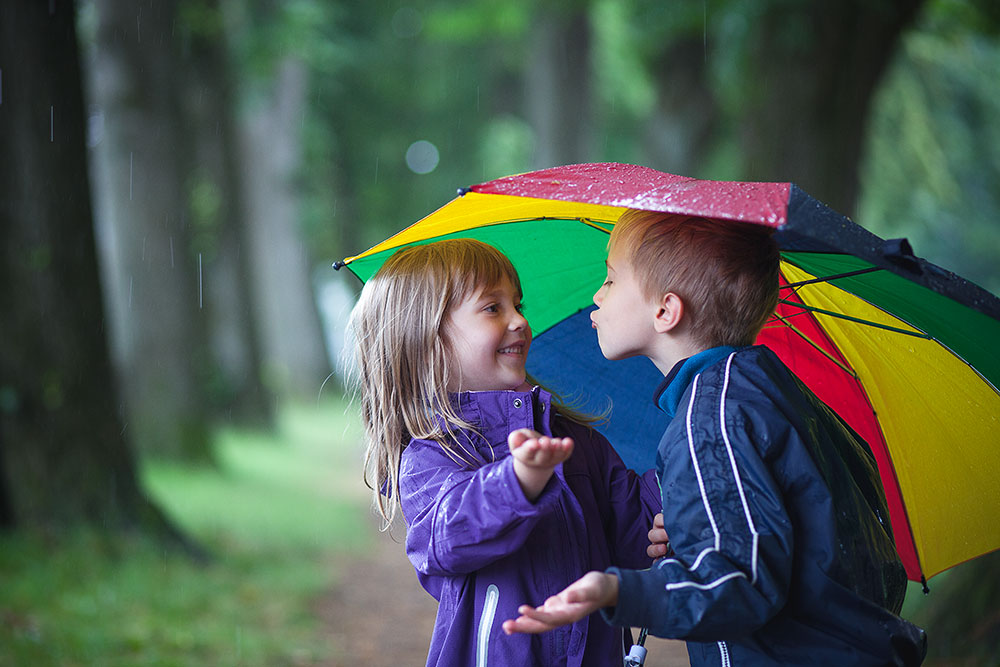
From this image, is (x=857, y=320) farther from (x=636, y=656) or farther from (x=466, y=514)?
(x=466, y=514)

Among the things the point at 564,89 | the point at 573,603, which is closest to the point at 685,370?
the point at 573,603

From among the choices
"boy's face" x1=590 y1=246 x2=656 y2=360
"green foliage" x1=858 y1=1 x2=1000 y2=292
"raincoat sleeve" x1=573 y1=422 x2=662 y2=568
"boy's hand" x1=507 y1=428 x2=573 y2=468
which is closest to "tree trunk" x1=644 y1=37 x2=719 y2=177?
"green foliage" x1=858 y1=1 x2=1000 y2=292

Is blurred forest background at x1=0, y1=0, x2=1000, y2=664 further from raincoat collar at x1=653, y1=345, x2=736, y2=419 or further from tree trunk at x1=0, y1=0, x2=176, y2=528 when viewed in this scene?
raincoat collar at x1=653, y1=345, x2=736, y2=419

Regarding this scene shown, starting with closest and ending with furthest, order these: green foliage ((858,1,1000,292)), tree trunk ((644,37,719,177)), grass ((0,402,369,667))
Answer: grass ((0,402,369,667))
tree trunk ((644,37,719,177))
green foliage ((858,1,1000,292))

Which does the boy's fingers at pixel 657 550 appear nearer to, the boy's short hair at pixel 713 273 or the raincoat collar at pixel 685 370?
the raincoat collar at pixel 685 370

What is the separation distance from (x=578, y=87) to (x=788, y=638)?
14.6 m

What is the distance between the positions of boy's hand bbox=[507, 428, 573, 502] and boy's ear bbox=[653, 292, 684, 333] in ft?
1.64

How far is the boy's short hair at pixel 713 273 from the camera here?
233cm

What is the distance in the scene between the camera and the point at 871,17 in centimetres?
739

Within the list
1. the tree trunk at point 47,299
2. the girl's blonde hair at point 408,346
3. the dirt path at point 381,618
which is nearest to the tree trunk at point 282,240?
the dirt path at point 381,618

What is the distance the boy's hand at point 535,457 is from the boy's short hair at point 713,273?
0.57 m

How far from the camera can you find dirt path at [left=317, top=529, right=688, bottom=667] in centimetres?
597

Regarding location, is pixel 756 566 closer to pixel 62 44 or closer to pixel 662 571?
pixel 662 571

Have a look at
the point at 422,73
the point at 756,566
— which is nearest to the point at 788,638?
the point at 756,566
